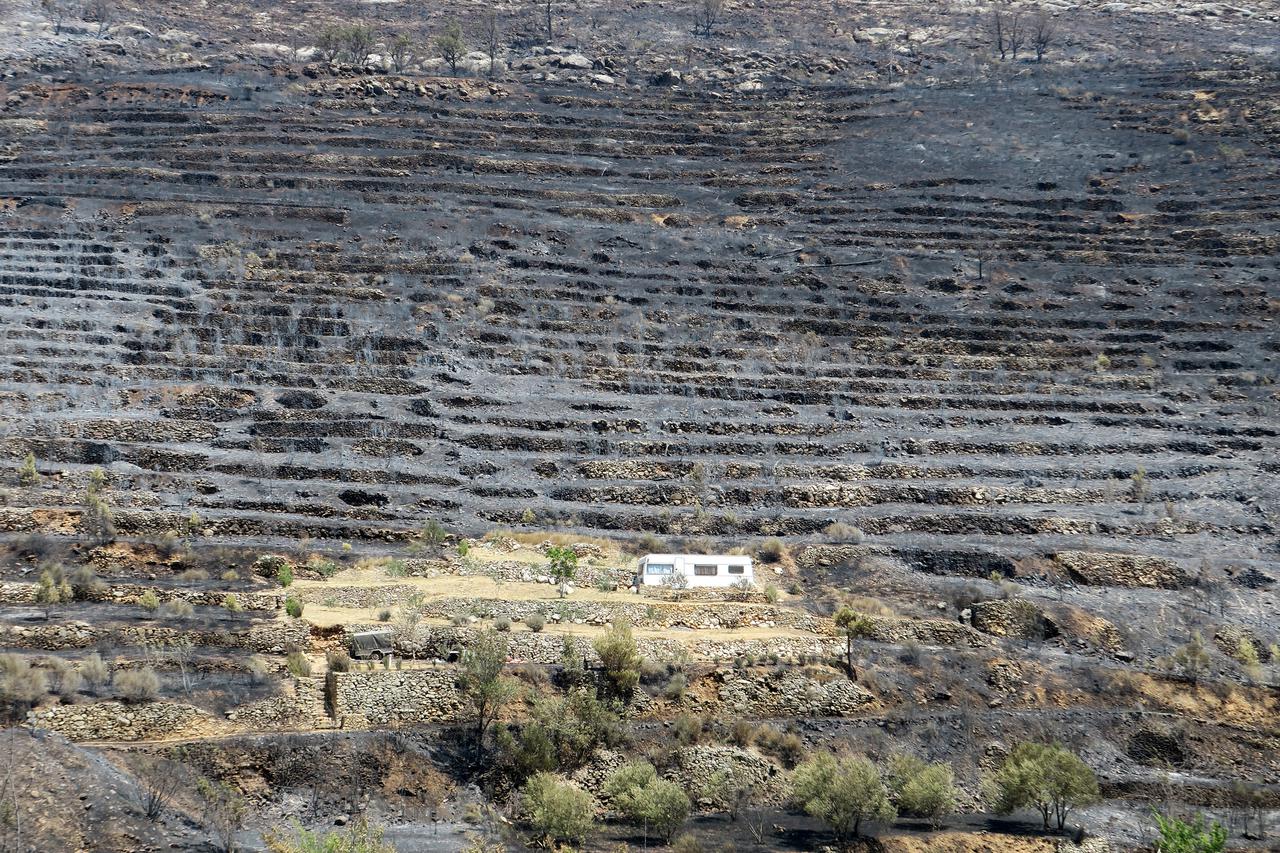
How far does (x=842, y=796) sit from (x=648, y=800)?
3.65 m

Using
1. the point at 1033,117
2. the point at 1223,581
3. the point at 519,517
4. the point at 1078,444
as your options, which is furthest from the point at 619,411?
the point at 1033,117

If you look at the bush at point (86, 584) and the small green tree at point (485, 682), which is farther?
the bush at point (86, 584)

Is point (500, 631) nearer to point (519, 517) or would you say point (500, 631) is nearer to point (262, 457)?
point (519, 517)

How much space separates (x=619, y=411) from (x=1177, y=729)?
2217 centimetres

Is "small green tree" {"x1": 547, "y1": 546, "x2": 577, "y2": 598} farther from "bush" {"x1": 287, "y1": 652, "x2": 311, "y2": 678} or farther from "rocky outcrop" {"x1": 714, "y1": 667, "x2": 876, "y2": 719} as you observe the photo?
"bush" {"x1": 287, "y1": 652, "x2": 311, "y2": 678}

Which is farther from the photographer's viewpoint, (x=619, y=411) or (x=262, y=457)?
(x=619, y=411)

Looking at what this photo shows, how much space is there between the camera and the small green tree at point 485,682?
25000mm

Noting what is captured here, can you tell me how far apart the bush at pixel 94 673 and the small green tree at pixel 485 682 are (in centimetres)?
676

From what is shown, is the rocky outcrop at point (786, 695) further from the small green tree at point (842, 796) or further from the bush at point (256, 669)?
the bush at point (256, 669)

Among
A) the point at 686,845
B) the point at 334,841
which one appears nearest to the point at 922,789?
the point at 686,845

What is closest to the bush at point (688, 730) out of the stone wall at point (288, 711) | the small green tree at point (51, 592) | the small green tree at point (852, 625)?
the small green tree at point (852, 625)

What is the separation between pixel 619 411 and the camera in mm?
44750

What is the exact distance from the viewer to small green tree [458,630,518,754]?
2500 centimetres

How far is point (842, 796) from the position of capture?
2362 cm
